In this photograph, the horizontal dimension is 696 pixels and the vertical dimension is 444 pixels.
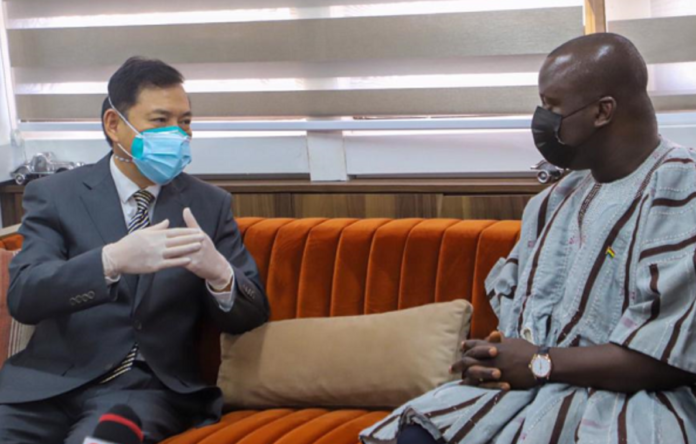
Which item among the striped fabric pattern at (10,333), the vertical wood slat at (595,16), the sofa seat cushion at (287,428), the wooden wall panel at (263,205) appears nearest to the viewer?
the sofa seat cushion at (287,428)

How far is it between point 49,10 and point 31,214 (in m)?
1.52

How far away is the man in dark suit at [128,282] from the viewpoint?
8.98 ft

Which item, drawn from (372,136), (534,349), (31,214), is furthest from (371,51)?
(534,349)

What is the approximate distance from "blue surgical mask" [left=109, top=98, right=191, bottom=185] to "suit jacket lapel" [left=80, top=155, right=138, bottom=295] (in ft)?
0.38

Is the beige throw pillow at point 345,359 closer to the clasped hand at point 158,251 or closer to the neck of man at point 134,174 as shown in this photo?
the clasped hand at point 158,251

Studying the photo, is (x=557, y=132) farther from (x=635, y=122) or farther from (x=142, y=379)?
(x=142, y=379)

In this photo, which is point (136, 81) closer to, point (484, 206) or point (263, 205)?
→ point (263, 205)

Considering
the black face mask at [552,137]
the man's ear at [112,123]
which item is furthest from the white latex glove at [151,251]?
the black face mask at [552,137]

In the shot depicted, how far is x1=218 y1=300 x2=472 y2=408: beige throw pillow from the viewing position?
282cm

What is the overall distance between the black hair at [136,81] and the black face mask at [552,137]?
1.13m

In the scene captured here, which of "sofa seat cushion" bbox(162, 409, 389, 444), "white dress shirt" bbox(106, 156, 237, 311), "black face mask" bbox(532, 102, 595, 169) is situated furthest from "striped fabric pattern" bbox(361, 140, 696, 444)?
"white dress shirt" bbox(106, 156, 237, 311)

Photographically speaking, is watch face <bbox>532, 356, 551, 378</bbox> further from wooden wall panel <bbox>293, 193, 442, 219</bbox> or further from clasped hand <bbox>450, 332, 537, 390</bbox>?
wooden wall panel <bbox>293, 193, 442, 219</bbox>

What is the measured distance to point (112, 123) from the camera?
3010 mm

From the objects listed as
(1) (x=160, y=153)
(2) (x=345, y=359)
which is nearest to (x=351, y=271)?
(2) (x=345, y=359)
